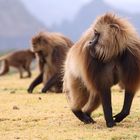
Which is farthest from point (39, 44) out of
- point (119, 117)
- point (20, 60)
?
point (20, 60)

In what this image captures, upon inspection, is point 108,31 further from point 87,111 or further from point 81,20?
point 81,20

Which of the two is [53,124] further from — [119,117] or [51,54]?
[51,54]

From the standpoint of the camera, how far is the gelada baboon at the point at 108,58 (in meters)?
7.86

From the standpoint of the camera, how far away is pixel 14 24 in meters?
132

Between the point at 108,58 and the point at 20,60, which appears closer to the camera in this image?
the point at 108,58

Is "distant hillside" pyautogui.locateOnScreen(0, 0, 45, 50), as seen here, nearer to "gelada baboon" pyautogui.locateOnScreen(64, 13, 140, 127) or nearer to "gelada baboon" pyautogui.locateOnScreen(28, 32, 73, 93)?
"gelada baboon" pyautogui.locateOnScreen(28, 32, 73, 93)

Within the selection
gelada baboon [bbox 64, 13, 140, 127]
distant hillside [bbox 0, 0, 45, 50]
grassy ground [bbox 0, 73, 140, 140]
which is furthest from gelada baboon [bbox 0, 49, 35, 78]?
distant hillside [bbox 0, 0, 45, 50]

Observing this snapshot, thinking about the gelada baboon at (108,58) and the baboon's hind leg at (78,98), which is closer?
the gelada baboon at (108,58)

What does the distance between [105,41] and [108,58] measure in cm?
22

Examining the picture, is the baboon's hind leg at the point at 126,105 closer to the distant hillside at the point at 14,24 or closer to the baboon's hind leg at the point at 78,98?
the baboon's hind leg at the point at 78,98

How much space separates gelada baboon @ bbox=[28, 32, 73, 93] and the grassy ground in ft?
7.82

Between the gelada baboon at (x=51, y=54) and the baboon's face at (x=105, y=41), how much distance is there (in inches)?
240

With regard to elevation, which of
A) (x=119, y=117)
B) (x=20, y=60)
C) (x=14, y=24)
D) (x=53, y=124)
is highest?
(x=119, y=117)

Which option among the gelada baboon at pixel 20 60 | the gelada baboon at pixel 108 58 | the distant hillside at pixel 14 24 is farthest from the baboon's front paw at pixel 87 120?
the distant hillside at pixel 14 24
